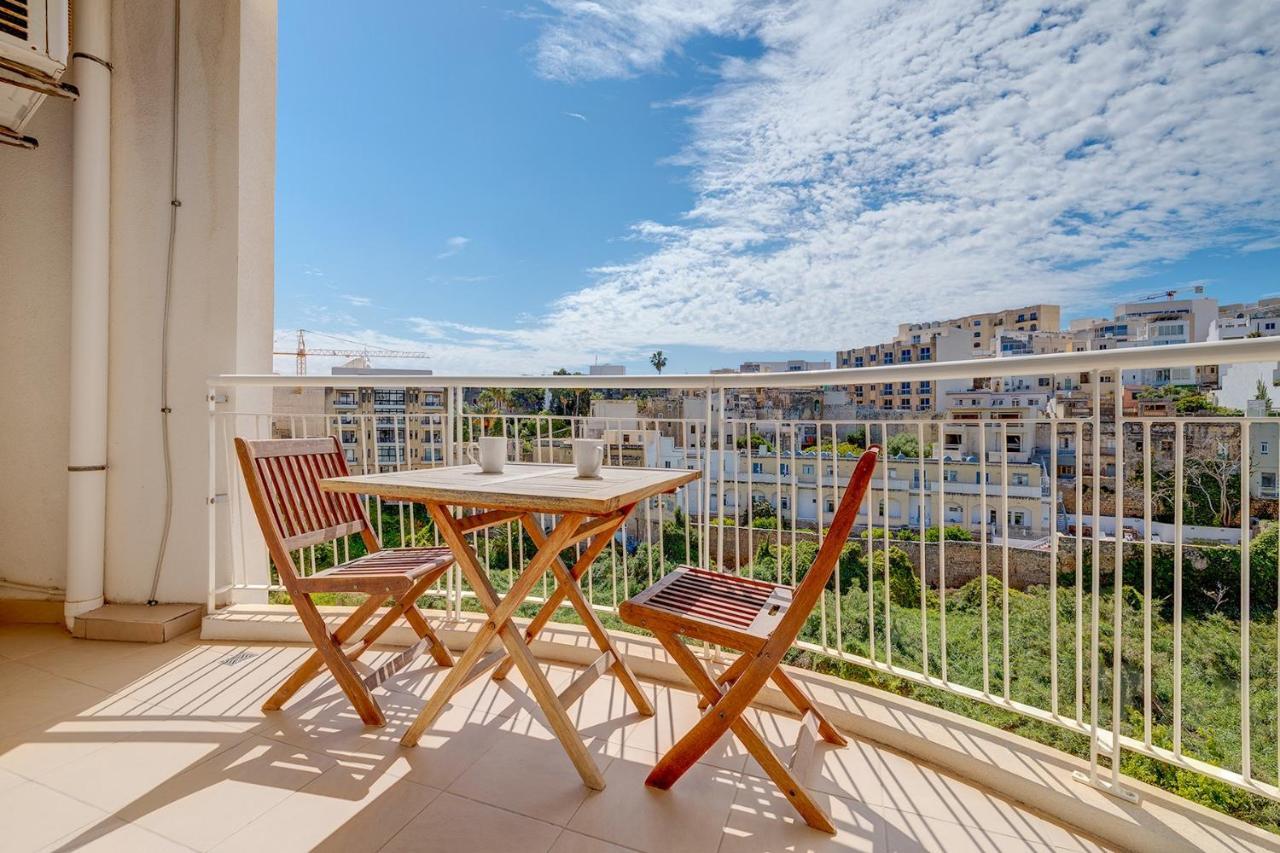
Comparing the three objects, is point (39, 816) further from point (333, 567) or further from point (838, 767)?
point (838, 767)

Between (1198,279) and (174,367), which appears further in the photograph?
(1198,279)

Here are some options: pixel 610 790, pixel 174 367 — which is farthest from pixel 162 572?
pixel 610 790

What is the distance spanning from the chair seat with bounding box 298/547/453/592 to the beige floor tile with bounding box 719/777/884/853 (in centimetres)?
126

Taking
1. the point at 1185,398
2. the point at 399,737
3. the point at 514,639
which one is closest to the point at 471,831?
the point at 514,639

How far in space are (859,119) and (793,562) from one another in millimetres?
40927

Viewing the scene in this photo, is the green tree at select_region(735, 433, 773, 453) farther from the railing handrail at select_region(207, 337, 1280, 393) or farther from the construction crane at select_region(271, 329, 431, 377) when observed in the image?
the construction crane at select_region(271, 329, 431, 377)

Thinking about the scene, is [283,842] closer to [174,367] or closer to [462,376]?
[462,376]

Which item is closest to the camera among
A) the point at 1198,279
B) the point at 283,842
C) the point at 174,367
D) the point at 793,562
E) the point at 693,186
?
the point at 283,842

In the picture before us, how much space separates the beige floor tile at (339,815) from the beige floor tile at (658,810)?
0.51 m

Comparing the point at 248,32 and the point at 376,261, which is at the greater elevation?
the point at 376,261

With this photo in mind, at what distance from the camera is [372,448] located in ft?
10.6

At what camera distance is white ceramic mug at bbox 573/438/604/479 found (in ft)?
7.03

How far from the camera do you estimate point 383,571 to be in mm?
2184

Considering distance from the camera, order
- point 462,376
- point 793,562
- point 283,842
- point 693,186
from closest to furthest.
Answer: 1. point 283,842
2. point 793,562
3. point 462,376
4. point 693,186
